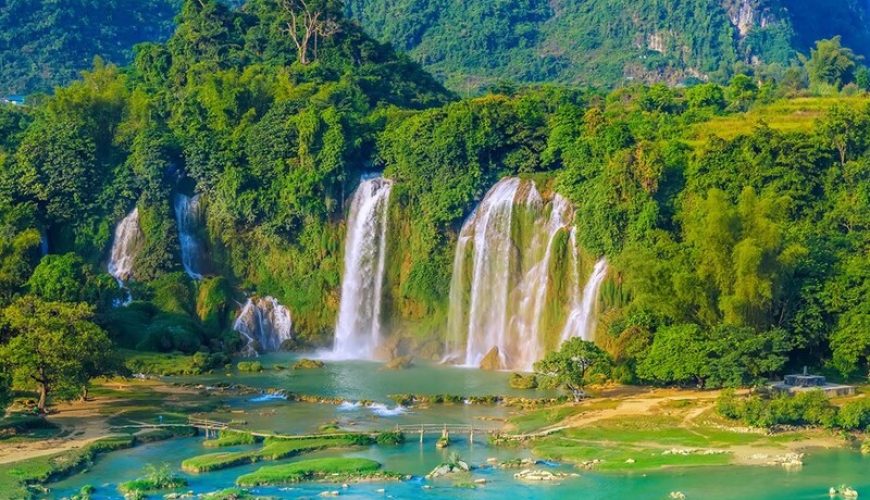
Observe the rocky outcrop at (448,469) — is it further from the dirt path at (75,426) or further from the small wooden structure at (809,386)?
the small wooden structure at (809,386)

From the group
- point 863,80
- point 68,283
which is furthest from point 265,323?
point 863,80

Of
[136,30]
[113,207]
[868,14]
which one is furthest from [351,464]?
[868,14]

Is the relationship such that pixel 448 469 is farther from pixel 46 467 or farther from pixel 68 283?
pixel 68 283

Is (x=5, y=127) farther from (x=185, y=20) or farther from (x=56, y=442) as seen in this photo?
(x=56, y=442)

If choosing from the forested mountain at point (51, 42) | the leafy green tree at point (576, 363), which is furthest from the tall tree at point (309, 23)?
the forested mountain at point (51, 42)

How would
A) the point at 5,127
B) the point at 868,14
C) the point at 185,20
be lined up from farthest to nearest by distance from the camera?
the point at 868,14
the point at 185,20
the point at 5,127
